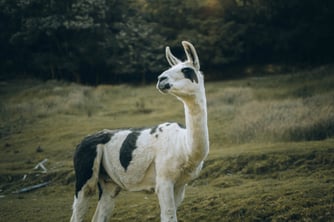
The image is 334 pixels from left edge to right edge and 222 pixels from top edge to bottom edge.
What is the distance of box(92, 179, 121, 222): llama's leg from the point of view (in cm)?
A: 623

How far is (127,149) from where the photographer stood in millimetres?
6098

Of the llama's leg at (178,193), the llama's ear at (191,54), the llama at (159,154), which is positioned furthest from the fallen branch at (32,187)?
the llama's ear at (191,54)

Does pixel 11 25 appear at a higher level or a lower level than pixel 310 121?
higher

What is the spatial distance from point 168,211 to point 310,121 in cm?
928

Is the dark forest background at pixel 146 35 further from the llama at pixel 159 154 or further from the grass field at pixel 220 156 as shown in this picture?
the llama at pixel 159 154

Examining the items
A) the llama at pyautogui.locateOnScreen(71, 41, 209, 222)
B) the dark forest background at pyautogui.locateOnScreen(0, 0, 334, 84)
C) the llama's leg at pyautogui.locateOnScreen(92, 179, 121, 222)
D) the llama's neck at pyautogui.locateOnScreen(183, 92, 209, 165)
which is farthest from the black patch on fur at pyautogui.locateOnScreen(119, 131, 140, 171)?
the dark forest background at pyautogui.locateOnScreen(0, 0, 334, 84)

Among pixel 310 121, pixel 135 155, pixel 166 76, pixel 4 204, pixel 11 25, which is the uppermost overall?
pixel 11 25

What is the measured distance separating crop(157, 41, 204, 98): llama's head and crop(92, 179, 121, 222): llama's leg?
183cm

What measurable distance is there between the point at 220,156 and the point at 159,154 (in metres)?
6.28

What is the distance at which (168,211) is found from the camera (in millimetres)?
5422

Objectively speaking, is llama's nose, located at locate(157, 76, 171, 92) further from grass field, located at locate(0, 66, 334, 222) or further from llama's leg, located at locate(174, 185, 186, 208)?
grass field, located at locate(0, 66, 334, 222)

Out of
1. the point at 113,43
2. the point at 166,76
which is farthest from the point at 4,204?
the point at 113,43

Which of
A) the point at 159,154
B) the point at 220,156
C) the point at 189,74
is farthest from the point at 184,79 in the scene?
the point at 220,156

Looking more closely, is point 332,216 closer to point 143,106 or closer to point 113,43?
point 143,106
